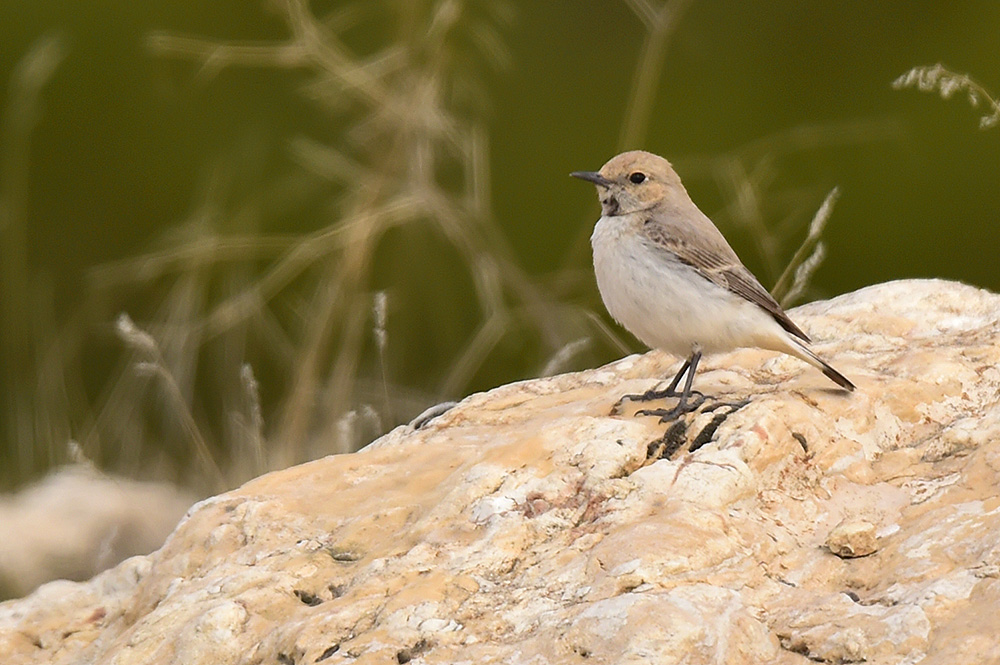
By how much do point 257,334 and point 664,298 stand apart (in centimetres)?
196

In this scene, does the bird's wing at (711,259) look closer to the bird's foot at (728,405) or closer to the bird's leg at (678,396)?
the bird's leg at (678,396)

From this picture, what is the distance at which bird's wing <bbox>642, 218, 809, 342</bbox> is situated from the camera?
395 cm

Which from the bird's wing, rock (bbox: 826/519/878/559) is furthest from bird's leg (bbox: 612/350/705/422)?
rock (bbox: 826/519/878/559)

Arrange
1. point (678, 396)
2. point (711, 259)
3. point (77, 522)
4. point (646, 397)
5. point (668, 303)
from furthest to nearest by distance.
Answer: point (77, 522) < point (711, 259) < point (668, 303) < point (678, 396) < point (646, 397)

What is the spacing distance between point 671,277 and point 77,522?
230 cm

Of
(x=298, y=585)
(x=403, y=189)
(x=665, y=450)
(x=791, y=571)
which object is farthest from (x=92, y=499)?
(x=791, y=571)

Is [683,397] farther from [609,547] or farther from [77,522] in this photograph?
[77,522]

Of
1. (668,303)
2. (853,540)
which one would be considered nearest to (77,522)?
(668,303)

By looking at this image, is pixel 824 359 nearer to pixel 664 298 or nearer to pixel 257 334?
pixel 664 298

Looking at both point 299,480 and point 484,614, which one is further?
point 299,480

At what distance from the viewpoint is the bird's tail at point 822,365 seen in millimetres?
3232

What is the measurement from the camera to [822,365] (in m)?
3.36

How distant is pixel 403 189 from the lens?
208 inches

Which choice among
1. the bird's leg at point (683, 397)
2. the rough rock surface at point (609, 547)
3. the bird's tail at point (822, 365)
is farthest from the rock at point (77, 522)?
the bird's tail at point (822, 365)
